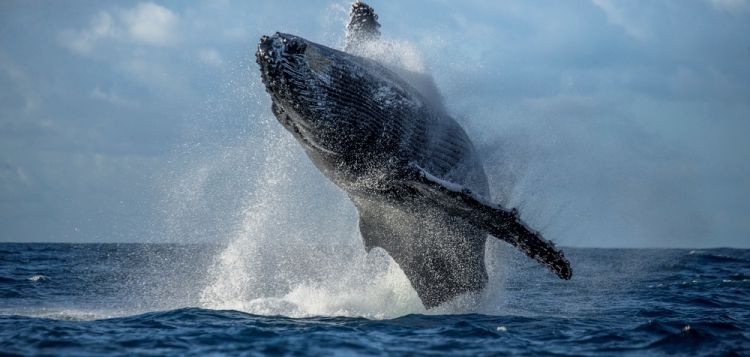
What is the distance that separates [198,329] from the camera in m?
9.61

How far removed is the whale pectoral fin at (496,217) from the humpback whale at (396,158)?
11mm

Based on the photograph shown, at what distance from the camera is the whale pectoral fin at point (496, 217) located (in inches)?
328

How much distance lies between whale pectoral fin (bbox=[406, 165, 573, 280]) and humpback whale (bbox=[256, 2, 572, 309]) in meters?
0.01

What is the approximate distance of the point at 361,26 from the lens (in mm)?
10977

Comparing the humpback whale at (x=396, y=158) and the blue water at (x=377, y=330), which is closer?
the humpback whale at (x=396, y=158)

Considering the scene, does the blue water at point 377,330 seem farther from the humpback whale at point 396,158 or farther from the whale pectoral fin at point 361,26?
the whale pectoral fin at point 361,26

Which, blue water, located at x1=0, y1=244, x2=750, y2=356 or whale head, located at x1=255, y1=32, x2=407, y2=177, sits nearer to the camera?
whale head, located at x1=255, y1=32, x2=407, y2=177

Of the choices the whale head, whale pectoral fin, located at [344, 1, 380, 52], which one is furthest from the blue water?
whale pectoral fin, located at [344, 1, 380, 52]

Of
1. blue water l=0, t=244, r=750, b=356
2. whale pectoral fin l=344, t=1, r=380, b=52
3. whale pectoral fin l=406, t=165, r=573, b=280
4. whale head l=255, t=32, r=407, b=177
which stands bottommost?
blue water l=0, t=244, r=750, b=356

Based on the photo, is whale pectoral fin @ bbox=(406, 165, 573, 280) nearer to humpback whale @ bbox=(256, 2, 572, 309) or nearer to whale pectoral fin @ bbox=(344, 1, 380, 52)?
humpback whale @ bbox=(256, 2, 572, 309)

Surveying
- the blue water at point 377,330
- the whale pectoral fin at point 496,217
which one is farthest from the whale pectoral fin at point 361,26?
the blue water at point 377,330

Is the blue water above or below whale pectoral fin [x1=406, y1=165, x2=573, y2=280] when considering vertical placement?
below

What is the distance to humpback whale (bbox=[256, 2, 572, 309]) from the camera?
313 inches

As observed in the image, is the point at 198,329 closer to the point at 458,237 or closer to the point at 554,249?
the point at 458,237
